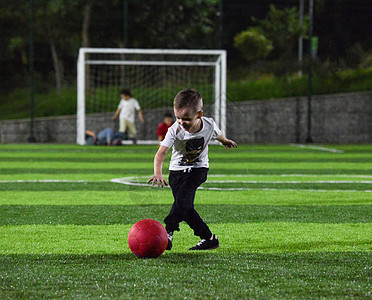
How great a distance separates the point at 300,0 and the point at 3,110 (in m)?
14.5

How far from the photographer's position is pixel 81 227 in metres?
5.70

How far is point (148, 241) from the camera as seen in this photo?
14.3 ft

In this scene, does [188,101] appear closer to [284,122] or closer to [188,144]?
[188,144]

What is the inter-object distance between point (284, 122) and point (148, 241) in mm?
18976

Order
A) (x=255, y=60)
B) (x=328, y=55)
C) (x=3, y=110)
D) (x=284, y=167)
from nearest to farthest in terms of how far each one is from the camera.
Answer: (x=284, y=167) → (x=328, y=55) → (x=255, y=60) → (x=3, y=110)

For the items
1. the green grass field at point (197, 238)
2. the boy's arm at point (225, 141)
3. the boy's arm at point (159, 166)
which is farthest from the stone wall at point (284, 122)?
the boy's arm at point (159, 166)

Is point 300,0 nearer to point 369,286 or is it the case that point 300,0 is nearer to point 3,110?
point 3,110

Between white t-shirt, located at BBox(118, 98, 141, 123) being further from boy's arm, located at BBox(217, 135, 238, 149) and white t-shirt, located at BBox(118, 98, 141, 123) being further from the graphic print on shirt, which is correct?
the graphic print on shirt

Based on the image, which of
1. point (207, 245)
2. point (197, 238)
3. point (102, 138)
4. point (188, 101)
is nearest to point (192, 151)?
point (188, 101)

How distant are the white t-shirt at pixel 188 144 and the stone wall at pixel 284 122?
17.8 metres

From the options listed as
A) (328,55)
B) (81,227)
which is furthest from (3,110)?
(81,227)

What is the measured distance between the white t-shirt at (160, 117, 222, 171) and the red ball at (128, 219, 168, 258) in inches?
21.9

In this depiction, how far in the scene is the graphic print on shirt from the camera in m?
4.62

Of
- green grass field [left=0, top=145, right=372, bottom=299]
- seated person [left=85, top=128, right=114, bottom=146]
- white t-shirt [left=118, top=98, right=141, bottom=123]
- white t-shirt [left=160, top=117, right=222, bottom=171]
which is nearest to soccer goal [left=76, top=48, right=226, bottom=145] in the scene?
white t-shirt [left=118, top=98, right=141, bottom=123]
